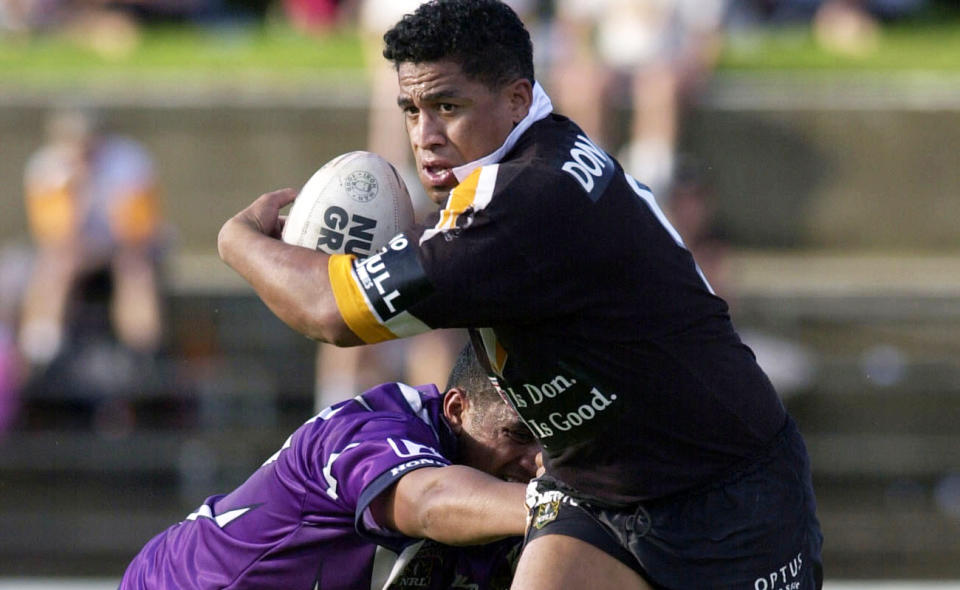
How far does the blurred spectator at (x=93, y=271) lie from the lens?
31.8 feet

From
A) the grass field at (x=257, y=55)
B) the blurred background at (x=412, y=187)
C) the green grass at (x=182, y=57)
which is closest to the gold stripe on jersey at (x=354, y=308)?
the blurred background at (x=412, y=187)

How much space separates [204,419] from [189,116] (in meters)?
2.51

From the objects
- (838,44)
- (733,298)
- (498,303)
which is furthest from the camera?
(838,44)

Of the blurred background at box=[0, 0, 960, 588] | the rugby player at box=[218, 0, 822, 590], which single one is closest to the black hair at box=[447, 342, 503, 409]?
the rugby player at box=[218, 0, 822, 590]

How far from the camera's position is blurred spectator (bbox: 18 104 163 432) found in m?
9.70

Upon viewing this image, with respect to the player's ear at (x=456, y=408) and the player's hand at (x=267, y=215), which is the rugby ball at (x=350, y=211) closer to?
the player's hand at (x=267, y=215)

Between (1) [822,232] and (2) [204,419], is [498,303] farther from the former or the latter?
(1) [822,232]

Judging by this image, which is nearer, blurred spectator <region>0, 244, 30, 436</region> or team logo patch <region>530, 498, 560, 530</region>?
team logo patch <region>530, 498, 560, 530</region>

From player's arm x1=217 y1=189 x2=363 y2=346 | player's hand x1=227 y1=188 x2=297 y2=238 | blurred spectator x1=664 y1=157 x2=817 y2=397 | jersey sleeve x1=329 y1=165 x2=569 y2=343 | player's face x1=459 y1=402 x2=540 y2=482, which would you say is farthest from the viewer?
blurred spectator x1=664 y1=157 x2=817 y2=397

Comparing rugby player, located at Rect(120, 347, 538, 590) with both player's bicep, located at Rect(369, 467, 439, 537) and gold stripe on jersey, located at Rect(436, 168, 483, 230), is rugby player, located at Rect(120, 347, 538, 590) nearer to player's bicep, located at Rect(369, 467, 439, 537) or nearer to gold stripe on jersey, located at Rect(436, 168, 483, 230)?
player's bicep, located at Rect(369, 467, 439, 537)

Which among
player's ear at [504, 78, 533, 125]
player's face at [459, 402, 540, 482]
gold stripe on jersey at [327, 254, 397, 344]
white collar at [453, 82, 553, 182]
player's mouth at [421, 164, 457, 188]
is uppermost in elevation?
player's ear at [504, 78, 533, 125]

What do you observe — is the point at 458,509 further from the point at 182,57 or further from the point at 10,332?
the point at 182,57

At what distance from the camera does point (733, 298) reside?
31.3ft

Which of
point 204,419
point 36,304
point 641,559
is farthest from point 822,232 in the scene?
point 641,559
